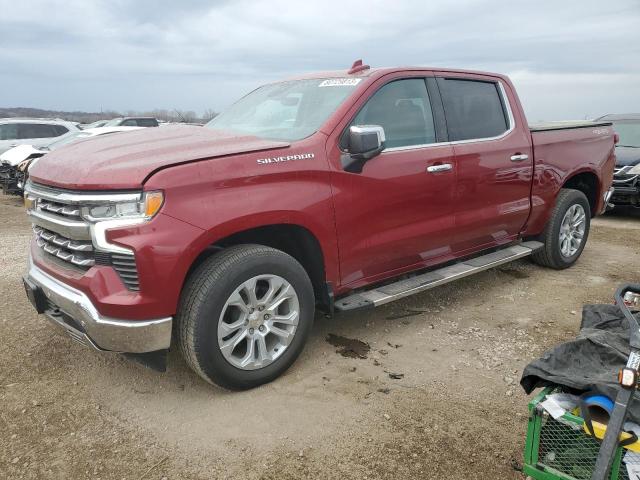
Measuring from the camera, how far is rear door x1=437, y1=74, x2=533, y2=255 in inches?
166

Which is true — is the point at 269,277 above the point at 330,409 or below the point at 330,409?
above

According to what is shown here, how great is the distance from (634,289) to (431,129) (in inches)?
80.8

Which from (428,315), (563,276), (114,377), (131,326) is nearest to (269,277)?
(131,326)

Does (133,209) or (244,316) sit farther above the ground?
(133,209)

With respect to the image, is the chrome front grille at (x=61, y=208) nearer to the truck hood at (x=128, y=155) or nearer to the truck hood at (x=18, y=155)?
the truck hood at (x=128, y=155)

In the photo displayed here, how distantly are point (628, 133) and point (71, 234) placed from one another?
10.8m

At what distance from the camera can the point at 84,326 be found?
280 centimetres

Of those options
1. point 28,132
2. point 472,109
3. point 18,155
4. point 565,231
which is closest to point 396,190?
point 472,109

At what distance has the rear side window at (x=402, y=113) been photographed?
3.73 metres

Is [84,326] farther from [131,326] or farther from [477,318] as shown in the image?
[477,318]

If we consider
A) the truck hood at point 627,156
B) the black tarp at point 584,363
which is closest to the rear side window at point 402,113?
the black tarp at point 584,363

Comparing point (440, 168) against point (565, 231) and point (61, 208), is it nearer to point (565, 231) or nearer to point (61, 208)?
point (565, 231)

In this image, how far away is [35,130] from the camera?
47.6 feet

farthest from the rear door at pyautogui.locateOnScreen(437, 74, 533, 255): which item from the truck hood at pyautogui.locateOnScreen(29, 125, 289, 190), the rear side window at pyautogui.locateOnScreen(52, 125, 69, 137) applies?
the rear side window at pyautogui.locateOnScreen(52, 125, 69, 137)
